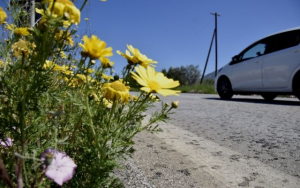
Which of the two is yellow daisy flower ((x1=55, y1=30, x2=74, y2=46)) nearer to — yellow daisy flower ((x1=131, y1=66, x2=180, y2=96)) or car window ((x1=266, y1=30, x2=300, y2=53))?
yellow daisy flower ((x1=131, y1=66, x2=180, y2=96))

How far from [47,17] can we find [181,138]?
1171 mm

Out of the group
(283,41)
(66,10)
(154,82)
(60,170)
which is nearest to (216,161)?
(154,82)

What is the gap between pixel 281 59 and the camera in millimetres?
4879

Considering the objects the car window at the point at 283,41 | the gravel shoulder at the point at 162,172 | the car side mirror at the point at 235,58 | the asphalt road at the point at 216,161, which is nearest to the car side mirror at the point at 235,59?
the car side mirror at the point at 235,58

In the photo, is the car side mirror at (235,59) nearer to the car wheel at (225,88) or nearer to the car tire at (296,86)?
the car wheel at (225,88)

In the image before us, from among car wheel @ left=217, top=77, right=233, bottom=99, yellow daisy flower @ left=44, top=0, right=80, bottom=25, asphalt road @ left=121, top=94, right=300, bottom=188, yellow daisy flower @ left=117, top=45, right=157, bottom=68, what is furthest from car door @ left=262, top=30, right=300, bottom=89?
yellow daisy flower @ left=44, top=0, right=80, bottom=25

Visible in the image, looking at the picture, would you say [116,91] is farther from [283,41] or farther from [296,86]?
[283,41]

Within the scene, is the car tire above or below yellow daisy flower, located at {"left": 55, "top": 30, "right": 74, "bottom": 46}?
below

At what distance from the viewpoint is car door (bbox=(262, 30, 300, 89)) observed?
185 inches

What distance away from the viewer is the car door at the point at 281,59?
469 centimetres

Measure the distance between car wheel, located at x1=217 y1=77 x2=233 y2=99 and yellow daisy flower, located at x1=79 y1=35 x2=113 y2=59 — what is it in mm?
6103

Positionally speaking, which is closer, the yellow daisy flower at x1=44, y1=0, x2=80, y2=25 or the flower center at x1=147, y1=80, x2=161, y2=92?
the yellow daisy flower at x1=44, y1=0, x2=80, y2=25

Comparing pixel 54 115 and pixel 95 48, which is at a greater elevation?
pixel 95 48

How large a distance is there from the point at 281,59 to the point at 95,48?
4912 millimetres
